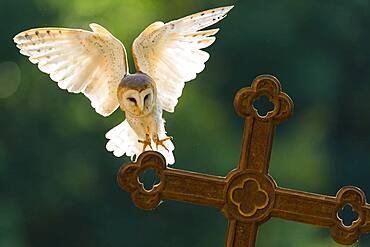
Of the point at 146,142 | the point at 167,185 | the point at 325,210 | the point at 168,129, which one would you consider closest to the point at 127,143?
the point at 146,142

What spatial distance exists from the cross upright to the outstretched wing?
0.64ft

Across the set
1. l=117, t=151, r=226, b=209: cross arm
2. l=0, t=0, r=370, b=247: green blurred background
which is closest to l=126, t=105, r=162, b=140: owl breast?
l=117, t=151, r=226, b=209: cross arm

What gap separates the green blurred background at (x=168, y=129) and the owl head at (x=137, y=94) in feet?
10.9

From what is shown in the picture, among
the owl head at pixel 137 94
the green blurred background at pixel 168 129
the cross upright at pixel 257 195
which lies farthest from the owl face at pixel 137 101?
the green blurred background at pixel 168 129

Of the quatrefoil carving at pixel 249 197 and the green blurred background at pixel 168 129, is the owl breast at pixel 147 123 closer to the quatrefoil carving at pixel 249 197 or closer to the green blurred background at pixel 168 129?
the quatrefoil carving at pixel 249 197

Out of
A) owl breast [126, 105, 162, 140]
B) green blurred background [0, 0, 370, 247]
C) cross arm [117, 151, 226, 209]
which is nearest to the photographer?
cross arm [117, 151, 226, 209]

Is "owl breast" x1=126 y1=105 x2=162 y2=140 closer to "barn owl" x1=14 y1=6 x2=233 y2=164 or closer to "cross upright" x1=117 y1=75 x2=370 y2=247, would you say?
"barn owl" x1=14 y1=6 x2=233 y2=164

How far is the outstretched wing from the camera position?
2.51m

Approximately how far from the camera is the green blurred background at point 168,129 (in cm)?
604

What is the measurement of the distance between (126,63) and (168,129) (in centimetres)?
345

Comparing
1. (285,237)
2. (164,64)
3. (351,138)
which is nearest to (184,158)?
(285,237)

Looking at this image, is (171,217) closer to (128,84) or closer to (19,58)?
(19,58)

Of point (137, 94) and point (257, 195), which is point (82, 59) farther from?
point (257, 195)

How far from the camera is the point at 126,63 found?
2.51 metres
